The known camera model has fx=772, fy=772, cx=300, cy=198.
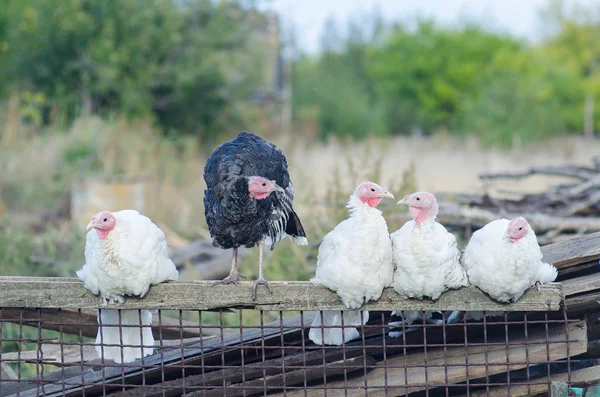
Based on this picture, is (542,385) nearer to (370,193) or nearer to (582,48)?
(370,193)

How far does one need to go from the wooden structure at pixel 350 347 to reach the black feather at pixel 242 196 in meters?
0.50

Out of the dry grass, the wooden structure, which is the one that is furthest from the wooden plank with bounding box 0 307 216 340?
the dry grass

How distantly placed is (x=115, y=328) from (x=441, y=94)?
3367 centimetres

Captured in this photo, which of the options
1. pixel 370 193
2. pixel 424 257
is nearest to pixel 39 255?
pixel 370 193

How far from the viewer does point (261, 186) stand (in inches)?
155

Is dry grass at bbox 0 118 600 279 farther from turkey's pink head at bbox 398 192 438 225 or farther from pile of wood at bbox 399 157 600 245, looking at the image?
turkey's pink head at bbox 398 192 438 225

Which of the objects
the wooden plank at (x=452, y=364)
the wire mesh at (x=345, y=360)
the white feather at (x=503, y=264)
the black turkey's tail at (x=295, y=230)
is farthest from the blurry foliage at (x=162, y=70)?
the white feather at (x=503, y=264)

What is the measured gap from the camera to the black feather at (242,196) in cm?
401

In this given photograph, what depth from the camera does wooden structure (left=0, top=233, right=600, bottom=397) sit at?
3.58 meters

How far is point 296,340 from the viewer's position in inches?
156

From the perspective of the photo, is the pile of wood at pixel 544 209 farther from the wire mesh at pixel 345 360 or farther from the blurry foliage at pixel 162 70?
the blurry foliage at pixel 162 70

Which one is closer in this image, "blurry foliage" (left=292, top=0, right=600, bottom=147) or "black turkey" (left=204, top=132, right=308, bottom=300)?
"black turkey" (left=204, top=132, right=308, bottom=300)

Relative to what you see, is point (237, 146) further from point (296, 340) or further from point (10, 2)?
point (10, 2)

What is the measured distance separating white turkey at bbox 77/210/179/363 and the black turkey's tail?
3.01ft
